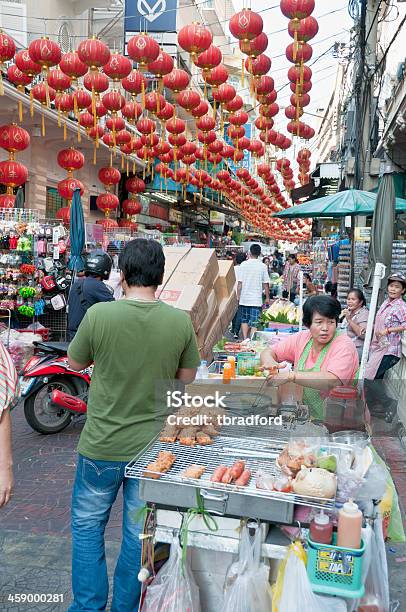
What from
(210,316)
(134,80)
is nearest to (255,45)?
(134,80)

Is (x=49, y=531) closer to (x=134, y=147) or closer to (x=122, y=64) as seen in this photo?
(x=122, y=64)

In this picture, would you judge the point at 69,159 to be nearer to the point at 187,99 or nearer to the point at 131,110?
the point at 131,110

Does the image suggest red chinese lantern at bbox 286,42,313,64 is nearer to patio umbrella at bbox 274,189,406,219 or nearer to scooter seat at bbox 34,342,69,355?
patio umbrella at bbox 274,189,406,219

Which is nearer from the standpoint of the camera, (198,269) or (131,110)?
(198,269)

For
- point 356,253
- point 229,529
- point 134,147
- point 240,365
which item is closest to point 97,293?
point 240,365

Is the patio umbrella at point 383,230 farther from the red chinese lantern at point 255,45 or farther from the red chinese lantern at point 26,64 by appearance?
the red chinese lantern at point 26,64

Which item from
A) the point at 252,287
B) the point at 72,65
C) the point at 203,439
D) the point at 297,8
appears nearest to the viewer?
the point at 203,439

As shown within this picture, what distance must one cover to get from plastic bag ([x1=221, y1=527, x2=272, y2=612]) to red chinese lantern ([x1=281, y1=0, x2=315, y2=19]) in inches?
286

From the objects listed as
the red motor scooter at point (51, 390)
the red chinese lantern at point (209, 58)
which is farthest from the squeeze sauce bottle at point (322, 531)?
the red chinese lantern at point (209, 58)

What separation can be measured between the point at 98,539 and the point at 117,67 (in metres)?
8.82

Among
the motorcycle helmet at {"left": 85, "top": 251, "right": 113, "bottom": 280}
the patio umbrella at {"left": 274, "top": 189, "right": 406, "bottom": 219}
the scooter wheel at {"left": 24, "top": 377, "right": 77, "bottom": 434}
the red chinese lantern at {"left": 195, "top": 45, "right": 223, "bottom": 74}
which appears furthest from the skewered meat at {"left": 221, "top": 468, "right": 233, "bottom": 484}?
the red chinese lantern at {"left": 195, "top": 45, "right": 223, "bottom": 74}

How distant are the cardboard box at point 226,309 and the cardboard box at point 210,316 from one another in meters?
0.13

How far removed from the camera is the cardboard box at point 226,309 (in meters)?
6.43

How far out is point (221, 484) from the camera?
94.4 inches
